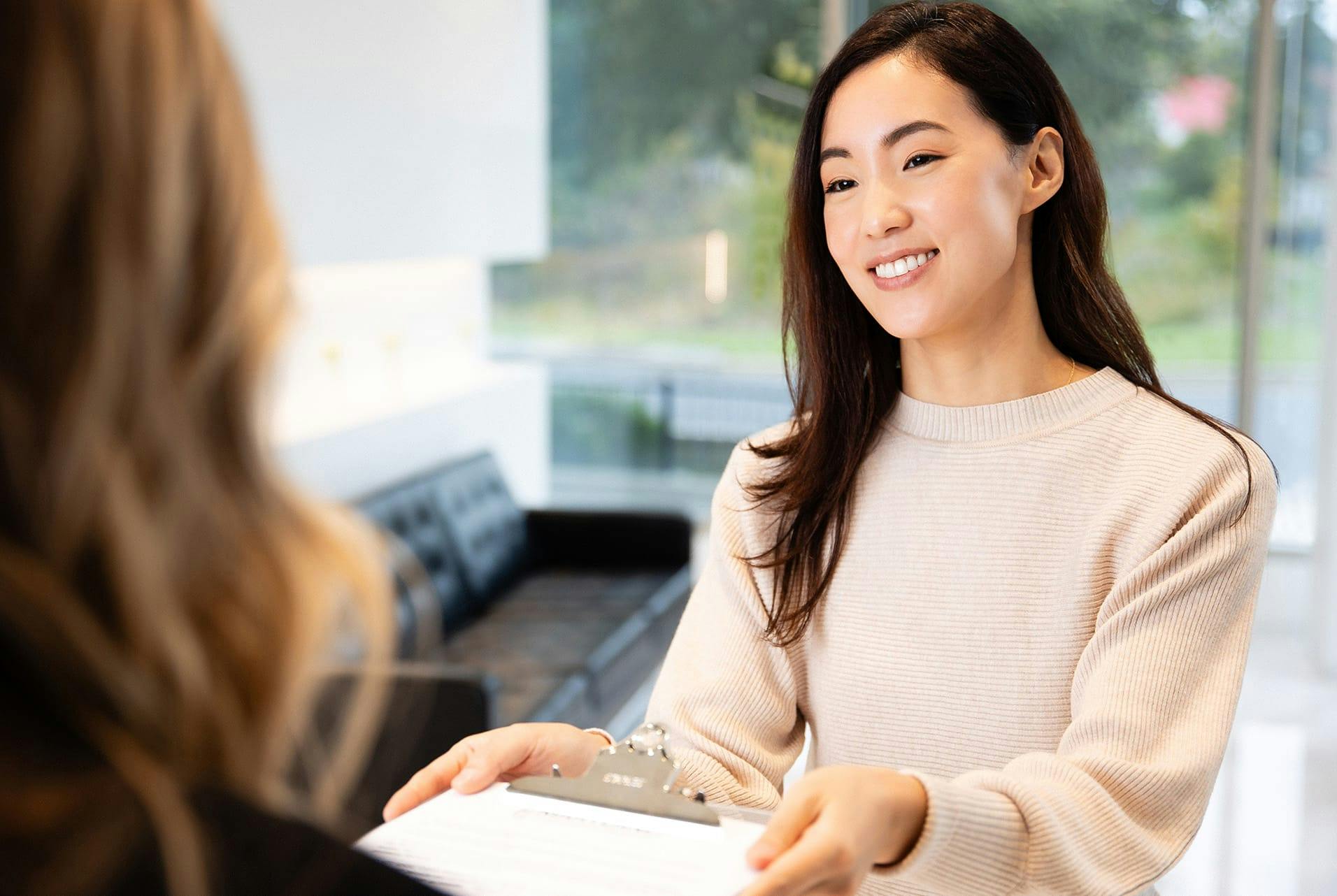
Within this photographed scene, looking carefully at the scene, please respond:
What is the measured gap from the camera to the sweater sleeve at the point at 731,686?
132 cm

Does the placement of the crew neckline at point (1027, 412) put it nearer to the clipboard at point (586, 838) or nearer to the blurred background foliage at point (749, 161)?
the clipboard at point (586, 838)

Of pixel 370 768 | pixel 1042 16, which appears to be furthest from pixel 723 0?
pixel 370 768

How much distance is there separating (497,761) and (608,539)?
362cm

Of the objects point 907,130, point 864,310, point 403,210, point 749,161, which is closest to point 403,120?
point 403,210

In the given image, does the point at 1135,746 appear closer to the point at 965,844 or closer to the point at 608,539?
the point at 965,844

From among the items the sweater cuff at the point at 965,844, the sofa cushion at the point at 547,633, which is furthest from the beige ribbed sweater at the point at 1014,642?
Answer: the sofa cushion at the point at 547,633

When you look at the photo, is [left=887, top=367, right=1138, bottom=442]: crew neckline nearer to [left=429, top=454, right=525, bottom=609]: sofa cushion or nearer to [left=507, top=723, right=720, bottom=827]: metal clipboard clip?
[left=507, top=723, right=720, bottom=827]: metal clipboard clip

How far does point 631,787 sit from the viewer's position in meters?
0.93

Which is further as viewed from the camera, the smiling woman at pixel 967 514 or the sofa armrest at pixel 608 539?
the sofa armrest at pixel 608 539

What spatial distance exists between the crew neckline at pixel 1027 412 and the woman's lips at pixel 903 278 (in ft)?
0.51

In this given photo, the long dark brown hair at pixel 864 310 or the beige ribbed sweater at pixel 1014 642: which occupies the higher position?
the long dark brown hair at pixel 864 310

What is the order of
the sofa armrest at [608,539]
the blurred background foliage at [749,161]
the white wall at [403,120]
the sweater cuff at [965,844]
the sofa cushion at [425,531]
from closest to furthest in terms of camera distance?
the sweater cuff at [965,844]
the white wall at [403,120]
the sofa cushion at [425,531]
the sofa armrest at [608,539]
the blurred background foliage at [749,161]

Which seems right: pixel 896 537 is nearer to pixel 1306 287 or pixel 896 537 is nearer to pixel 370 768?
pixel 370 768

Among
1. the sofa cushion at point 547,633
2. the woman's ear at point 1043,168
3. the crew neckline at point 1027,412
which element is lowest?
the sofa cushion at point 547,633
